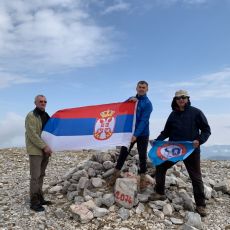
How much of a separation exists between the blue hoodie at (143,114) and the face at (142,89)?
0.13 meters

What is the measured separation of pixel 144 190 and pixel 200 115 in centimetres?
304

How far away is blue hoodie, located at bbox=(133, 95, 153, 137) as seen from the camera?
10.8 metres

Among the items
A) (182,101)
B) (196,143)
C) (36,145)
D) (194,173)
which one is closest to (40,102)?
(36,145)

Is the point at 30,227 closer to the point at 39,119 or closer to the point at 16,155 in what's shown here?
the point at 39,119

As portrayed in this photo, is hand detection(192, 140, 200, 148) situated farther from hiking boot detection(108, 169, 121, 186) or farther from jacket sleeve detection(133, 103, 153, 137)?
hiking boot detection(108, 169, 121, 186)

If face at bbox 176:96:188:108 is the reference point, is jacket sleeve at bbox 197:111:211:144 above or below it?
below

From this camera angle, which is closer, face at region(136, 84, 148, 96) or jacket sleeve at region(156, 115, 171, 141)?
face at region(136, 84, 148, 96)

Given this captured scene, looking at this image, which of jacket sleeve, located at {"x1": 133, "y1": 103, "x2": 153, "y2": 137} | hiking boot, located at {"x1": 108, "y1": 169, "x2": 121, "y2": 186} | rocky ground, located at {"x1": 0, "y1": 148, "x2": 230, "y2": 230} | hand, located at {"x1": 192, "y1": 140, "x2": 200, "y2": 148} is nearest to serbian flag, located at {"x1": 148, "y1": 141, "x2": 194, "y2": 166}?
hand, located at {"x1": 192, "y1": 140, "x2": 200, "y2": 148}

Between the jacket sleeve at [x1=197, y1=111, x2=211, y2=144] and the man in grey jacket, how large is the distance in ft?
13.4

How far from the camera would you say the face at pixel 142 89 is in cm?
1061

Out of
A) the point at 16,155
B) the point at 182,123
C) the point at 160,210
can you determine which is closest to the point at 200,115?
the point at 182,123

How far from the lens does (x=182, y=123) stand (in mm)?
10367

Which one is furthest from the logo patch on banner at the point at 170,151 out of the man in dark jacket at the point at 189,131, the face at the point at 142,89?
the face at the point at 142,89

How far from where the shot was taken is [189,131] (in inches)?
410
